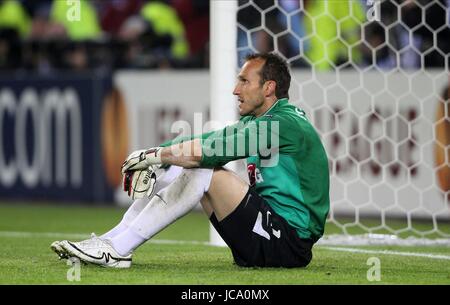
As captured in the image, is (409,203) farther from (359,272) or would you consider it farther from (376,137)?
(359,272)

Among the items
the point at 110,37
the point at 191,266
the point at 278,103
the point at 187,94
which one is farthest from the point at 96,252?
the point at 110,37

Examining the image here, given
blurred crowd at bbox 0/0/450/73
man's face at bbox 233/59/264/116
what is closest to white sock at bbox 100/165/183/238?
man's face at bbox 233/59/264/116

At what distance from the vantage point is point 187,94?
11.3 metres

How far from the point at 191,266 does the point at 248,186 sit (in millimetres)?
675

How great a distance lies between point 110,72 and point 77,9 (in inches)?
173

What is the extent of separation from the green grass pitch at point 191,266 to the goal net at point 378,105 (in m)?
0.93

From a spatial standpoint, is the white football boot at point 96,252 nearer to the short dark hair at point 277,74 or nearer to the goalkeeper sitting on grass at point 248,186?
the goalkeeper sitting on grass at point 248,186

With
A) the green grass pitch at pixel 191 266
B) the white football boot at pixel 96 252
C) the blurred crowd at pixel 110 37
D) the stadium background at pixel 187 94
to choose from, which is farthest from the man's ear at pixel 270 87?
the blurred crowd at pixel 110 37

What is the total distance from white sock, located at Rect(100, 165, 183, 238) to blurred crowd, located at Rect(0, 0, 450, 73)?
5.92 feet

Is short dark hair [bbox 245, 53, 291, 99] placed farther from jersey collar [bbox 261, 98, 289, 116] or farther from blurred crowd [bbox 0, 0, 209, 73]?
blurred crowd [bbox 0, 0, 209, 73]

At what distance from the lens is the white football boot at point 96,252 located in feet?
18.6

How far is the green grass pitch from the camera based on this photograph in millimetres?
5379
